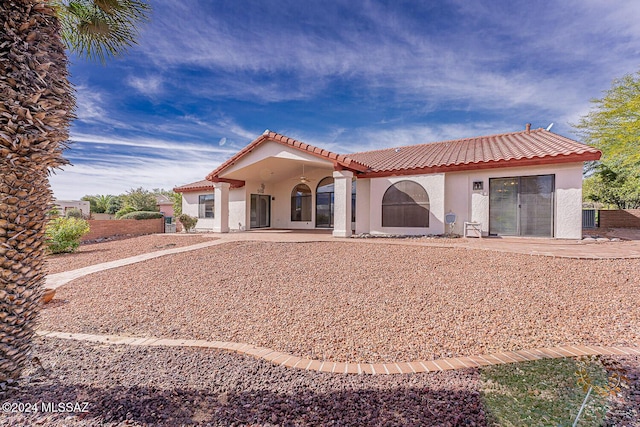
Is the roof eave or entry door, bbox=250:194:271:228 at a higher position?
the roof eave

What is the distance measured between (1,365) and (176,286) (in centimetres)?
385

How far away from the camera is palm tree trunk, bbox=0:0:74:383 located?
2764 mm

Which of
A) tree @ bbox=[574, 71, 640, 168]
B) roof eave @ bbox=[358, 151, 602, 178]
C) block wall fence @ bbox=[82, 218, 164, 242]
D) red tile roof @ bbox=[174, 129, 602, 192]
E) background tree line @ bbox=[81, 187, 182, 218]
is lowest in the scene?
block wall fence @ bbox=[82, 218, 164, 242]

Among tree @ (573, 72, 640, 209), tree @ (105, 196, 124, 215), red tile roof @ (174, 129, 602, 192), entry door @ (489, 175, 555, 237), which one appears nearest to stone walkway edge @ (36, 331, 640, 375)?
entry door @ (489, 175, 555, 237)

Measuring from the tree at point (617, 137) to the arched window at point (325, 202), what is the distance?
1815 centimetres

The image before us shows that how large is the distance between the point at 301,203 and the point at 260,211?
2961 millimetres

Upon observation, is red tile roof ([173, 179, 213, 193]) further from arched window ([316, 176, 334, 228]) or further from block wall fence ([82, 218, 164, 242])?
arched window ([316, 176, 334, 228])

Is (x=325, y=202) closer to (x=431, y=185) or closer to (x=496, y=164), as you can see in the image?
(x=431, y=185)

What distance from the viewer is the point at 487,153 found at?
42.7ft

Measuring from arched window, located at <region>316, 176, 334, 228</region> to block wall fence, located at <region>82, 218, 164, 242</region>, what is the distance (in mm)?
10872

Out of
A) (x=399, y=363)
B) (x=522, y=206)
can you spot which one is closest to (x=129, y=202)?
(x=522, y=206)

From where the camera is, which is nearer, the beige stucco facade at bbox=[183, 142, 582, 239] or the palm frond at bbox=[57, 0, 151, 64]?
the palm frond at bbox=[57, 0, 151, 64]

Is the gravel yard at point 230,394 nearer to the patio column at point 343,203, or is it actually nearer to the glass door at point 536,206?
the patio column at point 343,203

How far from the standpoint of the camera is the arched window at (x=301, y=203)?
18.8 m
